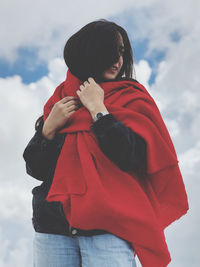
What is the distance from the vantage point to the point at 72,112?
1.65 m

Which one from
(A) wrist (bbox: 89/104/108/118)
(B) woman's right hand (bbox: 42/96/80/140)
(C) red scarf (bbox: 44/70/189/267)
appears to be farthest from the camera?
(B) woman's right hand (bbox: 42/96/80/140)

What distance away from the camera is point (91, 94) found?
1.59 m

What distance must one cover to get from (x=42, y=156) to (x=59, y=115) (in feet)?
0.78

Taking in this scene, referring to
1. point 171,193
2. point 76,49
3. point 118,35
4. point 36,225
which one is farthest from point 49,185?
point 118,35

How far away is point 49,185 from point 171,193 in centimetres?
64

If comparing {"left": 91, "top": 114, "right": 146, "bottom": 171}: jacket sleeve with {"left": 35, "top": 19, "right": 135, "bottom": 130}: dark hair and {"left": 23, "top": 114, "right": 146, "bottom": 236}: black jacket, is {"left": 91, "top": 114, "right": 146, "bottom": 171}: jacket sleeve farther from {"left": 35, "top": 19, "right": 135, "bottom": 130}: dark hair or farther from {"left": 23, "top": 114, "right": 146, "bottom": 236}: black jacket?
{"left": 35, "top": 19, "right": 135, "bottom": 130}: dark hair

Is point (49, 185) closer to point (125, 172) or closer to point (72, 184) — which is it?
point (72, 184)

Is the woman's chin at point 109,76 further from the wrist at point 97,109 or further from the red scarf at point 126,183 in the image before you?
the wrist at point 97,109

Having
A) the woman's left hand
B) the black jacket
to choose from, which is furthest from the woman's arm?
the woman's left hand

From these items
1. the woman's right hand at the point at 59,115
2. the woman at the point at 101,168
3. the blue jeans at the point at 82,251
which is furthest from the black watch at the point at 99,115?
the blue jeans at the point at 82,251

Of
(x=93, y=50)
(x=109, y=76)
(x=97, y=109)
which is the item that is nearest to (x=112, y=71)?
(x=109, y=76)

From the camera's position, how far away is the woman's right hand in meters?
1.65

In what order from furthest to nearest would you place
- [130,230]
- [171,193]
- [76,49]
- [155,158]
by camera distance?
[76,49] → [171,193] → [155,158] → [130,230]

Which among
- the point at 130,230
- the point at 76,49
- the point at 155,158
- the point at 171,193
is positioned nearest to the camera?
the point at 130,230
